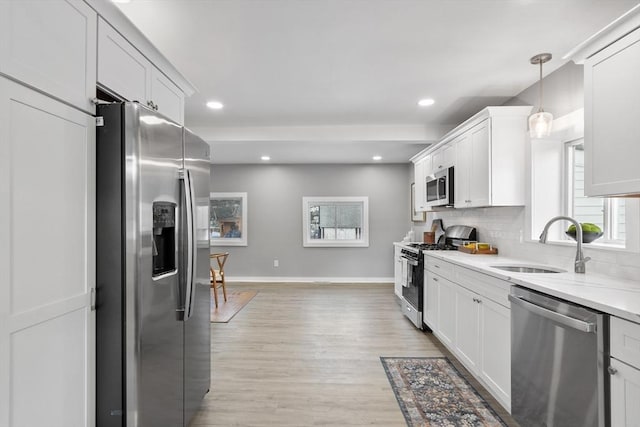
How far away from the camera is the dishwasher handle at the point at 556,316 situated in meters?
1.50

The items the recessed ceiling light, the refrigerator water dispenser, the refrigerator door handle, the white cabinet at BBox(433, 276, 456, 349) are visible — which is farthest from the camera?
the recessed ceiling light

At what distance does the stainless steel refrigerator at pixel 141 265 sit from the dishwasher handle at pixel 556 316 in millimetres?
1879

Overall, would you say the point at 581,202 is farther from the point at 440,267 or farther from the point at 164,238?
the point at 164,238

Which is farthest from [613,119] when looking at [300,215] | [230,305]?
[300,215]

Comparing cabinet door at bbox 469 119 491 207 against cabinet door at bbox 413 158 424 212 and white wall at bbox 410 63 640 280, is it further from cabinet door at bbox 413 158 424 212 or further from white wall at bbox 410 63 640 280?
cabinet door at bbox 413 158 424 212

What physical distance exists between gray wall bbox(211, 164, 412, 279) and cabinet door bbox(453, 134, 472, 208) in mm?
2931

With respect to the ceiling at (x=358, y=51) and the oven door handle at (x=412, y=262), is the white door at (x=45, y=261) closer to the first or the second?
the ceiling at (x=358, y=51)

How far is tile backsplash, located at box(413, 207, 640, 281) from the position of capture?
216 centimetres

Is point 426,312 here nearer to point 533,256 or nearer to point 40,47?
point 533,256

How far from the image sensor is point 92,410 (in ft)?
4.69

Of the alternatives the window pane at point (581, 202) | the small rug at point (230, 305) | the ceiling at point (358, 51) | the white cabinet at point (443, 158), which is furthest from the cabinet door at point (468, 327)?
the small rug at point (230, 305)

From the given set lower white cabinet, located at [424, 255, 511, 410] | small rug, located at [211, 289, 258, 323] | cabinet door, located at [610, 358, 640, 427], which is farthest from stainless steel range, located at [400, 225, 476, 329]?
cabinet door, located at [610, 358, 640, 427]

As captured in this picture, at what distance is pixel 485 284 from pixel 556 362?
0.76 metres

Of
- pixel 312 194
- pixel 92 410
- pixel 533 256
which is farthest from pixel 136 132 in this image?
pixel 312 194
